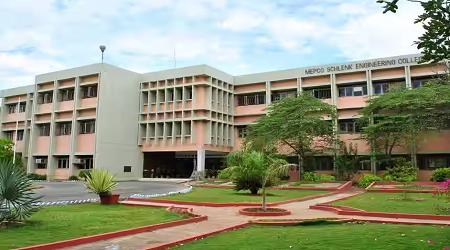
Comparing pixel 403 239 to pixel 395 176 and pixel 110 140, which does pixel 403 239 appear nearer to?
pixel 395 176

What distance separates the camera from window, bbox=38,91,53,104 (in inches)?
1804

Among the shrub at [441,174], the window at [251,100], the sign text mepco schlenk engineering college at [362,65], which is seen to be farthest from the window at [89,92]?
the shrub at [441,174]

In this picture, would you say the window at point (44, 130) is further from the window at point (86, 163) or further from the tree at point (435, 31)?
the tree at point (435, 31)

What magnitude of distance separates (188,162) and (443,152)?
92.8ft

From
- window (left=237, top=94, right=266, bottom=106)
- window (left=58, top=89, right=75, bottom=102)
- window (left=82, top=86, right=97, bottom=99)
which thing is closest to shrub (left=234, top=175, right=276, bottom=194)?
window (left=237, top=94, right=266, bottom=106)

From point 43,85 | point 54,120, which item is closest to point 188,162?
point 54,120

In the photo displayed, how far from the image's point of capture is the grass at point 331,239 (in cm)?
788

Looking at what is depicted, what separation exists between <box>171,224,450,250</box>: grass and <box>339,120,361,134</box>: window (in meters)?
28.6

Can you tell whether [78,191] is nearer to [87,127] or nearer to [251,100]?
[87,127]

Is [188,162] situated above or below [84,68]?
below

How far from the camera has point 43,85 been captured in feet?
151

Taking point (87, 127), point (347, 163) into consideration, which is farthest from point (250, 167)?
point (87, 127)

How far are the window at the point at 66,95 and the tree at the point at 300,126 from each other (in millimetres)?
21435

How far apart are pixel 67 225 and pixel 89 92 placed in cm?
3362
